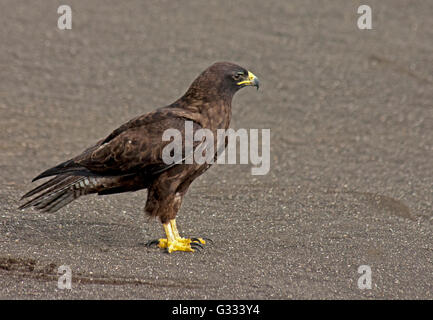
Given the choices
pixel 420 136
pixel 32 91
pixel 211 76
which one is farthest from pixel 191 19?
pixel 211 76

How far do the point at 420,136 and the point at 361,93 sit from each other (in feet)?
6.36

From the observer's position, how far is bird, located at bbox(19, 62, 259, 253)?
7391 millimetres

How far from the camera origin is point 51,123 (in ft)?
40.8

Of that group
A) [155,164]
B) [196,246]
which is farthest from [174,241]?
[155,164]

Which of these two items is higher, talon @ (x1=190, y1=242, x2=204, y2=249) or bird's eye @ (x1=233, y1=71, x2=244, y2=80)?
bird's eye @ (x1=233, y1=71, x2=244, y2=80)

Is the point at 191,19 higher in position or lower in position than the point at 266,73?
higher

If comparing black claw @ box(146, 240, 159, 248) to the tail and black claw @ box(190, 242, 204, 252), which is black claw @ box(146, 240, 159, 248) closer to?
black claw @ box(190, 242, 204, 252)

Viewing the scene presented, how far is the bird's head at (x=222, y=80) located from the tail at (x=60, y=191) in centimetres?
149

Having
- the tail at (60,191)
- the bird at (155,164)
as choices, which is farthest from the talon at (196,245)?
the tail at (60,191)

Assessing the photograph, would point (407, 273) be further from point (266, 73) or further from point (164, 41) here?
point (164, 41)

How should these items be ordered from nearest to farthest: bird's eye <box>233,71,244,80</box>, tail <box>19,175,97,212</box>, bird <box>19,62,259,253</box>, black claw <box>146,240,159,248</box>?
bird <box>19,62,259,253</box> → tail <box>19,175,97,212</box> → bird's eye <box>233,71,244,80</box> → black claw <box>146,240,159,248</box>

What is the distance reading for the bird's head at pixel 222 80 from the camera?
7.66m

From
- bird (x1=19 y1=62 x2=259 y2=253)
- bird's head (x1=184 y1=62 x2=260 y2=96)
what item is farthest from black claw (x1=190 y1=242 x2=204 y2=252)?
bird's head (x1=184 y1=62 x2=260 y2=96)

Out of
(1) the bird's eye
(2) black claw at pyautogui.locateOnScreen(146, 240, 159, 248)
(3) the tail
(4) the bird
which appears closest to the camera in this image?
(4) the bird
